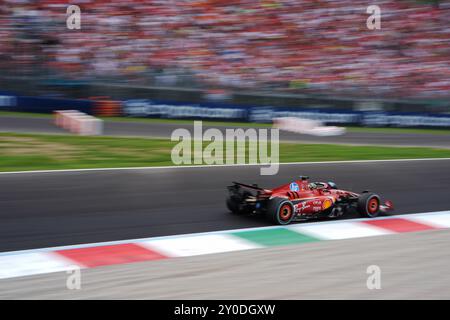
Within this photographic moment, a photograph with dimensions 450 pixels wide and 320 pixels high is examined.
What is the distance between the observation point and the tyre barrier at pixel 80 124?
13.3 meters

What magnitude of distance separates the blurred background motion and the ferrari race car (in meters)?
9.61

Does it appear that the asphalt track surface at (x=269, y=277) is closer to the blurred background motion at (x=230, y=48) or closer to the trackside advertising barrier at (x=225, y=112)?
the trackside advertising barrier at (x=225, y=112)

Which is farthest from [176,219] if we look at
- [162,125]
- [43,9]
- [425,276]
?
[43,9]

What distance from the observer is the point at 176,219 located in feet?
23.1

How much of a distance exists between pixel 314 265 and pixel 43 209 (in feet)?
11.0

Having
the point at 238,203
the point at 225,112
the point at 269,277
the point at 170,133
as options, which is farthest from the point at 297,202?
the point at 225,112

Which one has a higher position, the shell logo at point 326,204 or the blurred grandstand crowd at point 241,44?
the blurred grandstand crowd at point 241,44

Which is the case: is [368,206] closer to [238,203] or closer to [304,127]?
[238,203]

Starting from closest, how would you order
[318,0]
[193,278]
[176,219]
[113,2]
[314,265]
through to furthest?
1. [193,278]
2. [314,265]
3. [176,219]
4. [113,2]
5. [318,0]

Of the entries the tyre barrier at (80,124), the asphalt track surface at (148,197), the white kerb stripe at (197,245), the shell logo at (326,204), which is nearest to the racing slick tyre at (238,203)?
the asphalt track surface at (148,197)

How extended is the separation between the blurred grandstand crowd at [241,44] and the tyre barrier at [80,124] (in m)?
2.00

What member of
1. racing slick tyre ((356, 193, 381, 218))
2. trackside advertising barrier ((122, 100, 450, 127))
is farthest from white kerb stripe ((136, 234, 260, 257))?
trackside advertising barrier ((122, 100, 450, 127))

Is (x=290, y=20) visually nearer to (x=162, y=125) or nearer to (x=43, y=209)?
(x=162, y=125)

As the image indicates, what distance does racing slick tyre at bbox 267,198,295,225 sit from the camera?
22.3 ft
